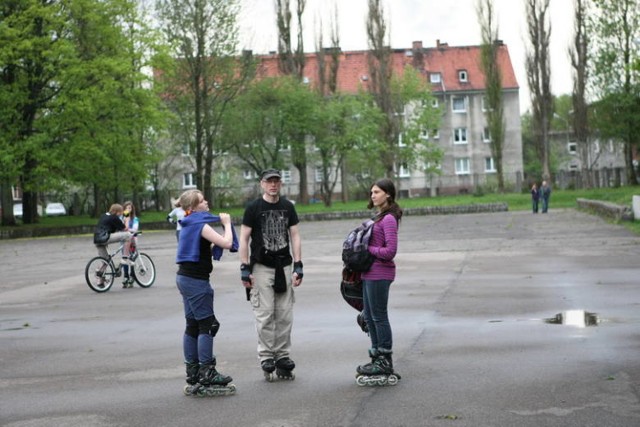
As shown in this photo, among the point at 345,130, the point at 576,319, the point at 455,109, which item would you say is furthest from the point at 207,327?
the point at 455,109

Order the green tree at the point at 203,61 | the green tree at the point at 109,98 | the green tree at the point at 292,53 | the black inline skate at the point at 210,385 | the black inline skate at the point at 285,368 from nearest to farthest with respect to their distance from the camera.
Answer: the black inline skate at the point at 210,385 → the black inline skate at the point at 285,368 → the green tree at the point at 109,98 → the green tree at the point at 203,61 → the green tree at the point at 292,53

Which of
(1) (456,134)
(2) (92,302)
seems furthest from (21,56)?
(1) (456,134)

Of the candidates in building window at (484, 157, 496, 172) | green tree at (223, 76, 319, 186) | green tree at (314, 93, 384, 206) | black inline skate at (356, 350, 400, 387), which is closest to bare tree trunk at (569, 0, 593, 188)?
green tree at (314, 93, 384, 206)

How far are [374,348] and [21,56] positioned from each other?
44.5 meters

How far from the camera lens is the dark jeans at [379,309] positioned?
8141 millimetres

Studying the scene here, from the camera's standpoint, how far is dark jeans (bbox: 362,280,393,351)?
26.7 feet

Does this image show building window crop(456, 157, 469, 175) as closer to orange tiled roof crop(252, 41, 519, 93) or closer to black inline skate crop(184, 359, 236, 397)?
orange tiled roof crop(252, 41, 519, 93)

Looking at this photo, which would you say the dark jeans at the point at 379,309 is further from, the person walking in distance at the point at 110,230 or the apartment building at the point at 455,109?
the apartment building at the point at 455,109

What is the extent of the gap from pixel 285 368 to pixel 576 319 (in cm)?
444

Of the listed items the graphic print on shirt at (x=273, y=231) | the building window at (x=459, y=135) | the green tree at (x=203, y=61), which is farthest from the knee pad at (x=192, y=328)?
the building window at (x=459, y=135)

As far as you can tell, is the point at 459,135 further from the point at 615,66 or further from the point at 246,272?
the point at 246,272

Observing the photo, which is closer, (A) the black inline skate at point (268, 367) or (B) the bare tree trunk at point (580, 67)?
(A) the black inline skate at point (268, 367)

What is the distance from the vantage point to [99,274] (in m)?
18.0

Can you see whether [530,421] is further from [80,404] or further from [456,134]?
[456,134]
